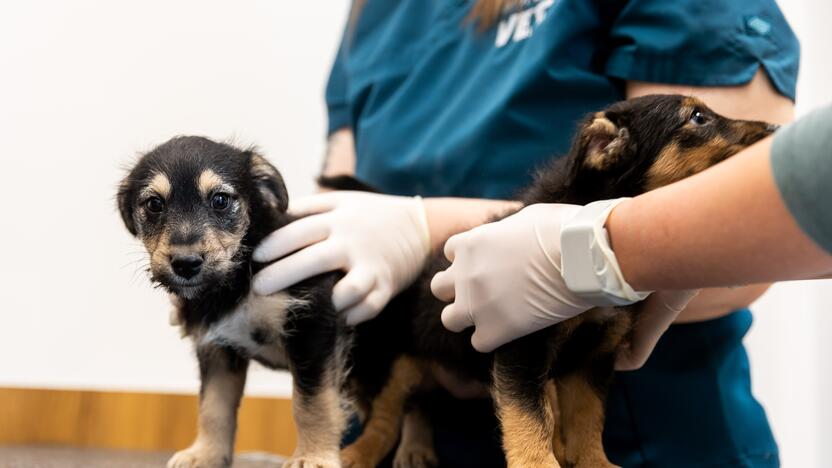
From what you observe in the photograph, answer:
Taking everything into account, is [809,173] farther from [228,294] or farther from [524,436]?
[228,294]

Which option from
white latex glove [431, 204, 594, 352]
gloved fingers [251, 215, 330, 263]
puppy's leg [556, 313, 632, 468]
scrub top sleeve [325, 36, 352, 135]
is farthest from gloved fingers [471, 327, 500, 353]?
scrub top sleeve [325, 36, 352, 135]

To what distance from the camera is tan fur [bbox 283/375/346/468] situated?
1536mm

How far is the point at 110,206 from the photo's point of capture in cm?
327

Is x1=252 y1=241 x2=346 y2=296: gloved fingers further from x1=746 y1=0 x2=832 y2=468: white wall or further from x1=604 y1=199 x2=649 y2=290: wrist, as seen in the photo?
x1=746 y1=0 x2=832 y2=468: white wall

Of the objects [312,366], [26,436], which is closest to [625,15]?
[312,366]

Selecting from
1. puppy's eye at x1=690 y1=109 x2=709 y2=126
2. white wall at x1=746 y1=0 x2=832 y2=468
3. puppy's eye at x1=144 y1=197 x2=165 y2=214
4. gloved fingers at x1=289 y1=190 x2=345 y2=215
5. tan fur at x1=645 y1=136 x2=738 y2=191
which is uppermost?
puppy's eye at x1=690 y1=109 x2=709 y2=126

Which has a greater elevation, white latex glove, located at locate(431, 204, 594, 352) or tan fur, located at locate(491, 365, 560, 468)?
white latex glove, located at locate(431, 204, 594, 352)

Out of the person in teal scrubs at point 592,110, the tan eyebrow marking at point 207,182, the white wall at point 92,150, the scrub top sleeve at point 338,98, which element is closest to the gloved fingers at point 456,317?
the person in teal scrubs at point 592,110

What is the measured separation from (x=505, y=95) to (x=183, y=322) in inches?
35.7

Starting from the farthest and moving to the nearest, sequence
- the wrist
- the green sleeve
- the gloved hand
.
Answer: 1. the gloved hand
2. the wrist
3. the green sleeve

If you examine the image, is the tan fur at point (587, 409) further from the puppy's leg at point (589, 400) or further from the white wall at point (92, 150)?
the white wall at point (92, 150)

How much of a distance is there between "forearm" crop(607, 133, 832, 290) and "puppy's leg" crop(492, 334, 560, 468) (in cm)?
30

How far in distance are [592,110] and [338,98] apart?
3.25 ft

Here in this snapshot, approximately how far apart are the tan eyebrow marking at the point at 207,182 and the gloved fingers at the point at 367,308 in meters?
0.41
